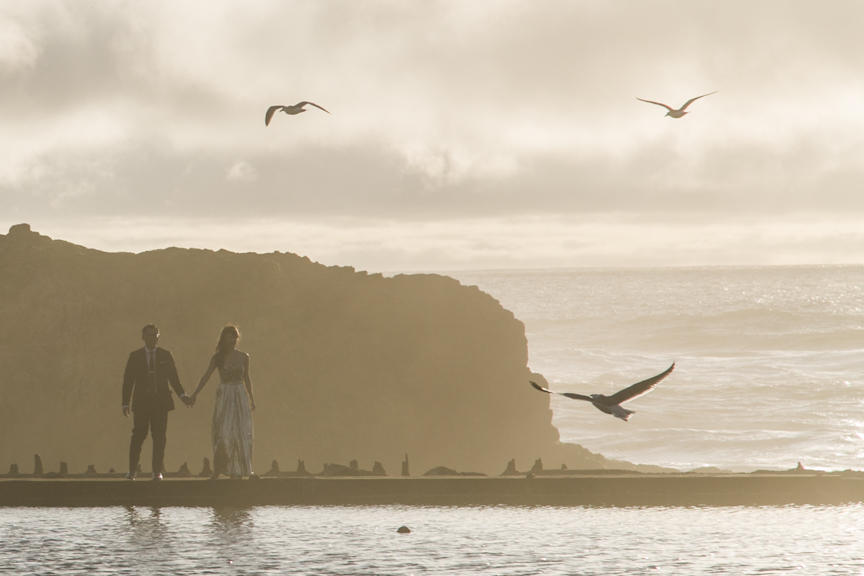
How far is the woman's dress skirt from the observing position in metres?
12.2

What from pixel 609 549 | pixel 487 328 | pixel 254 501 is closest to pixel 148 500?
pixel 254 501

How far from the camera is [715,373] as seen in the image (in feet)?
278

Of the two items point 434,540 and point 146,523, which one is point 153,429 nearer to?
point 146,523

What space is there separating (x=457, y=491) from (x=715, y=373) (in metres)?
75.7

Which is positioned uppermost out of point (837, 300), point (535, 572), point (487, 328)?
point (837, 300)

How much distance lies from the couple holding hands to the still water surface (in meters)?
0.95

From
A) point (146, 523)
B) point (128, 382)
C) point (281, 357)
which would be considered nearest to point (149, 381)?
point (128, 382)

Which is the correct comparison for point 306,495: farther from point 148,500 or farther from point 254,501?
point 148,500

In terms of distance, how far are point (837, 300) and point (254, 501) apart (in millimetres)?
136694

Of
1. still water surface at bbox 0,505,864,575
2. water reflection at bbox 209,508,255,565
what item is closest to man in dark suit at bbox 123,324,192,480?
still water surface at bbox 0,505,864,575

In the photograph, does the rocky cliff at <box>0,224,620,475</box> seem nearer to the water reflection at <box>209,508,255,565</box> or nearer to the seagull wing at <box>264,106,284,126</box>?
the seagull wing at <box>264,106,284,126</box>

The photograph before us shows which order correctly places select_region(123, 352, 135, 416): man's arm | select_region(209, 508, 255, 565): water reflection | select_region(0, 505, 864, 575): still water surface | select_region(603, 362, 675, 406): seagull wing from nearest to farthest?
select_region(0, 505, 864, 575): still water surface → select_region(209, 508, 255, 565): water reflection → select_region(603, 362, 675, 406): seagull wing → select_region(123, 352, 135, 416): man's arm

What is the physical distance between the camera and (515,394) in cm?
6131

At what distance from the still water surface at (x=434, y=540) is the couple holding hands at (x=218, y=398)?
946 millimetres
